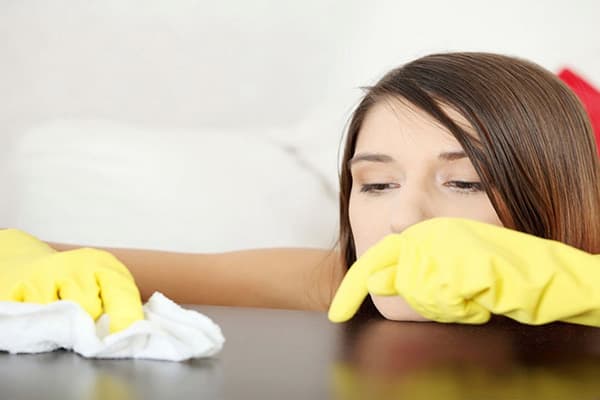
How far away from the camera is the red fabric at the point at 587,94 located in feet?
4.95

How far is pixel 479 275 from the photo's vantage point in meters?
0.61

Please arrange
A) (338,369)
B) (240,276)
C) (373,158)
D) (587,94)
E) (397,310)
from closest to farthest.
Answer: (338,369), (397,310), (373,158), (240,276), (587,94)

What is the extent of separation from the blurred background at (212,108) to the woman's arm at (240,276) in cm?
34

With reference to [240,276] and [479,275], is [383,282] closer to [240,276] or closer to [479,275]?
[479,275]

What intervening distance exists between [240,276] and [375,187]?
20.0 inches

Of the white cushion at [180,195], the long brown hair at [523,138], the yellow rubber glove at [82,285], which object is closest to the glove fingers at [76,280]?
the yellow rubber glove at [82,285]

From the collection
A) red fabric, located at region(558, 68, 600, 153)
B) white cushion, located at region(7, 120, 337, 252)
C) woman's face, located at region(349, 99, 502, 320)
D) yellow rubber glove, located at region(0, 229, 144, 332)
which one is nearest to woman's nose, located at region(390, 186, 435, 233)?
woman's face, located at region(349, 99, 502, 320)

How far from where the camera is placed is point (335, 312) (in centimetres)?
68

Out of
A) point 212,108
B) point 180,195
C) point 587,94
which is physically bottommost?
point 180,195

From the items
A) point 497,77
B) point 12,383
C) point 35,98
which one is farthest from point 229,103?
point 12,383

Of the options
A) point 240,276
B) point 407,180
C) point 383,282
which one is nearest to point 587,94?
point 240,276

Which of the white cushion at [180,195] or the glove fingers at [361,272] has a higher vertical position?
the glove fingers at [361,272]

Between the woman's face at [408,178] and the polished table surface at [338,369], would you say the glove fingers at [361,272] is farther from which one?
the woman's face at [408,178]

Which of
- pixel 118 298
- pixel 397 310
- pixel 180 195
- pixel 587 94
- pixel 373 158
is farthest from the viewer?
pixel 180 195
